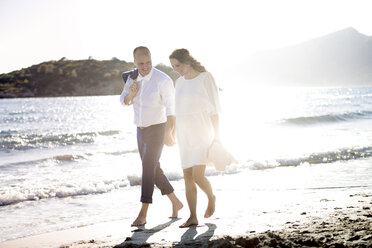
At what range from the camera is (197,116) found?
4.10 metres

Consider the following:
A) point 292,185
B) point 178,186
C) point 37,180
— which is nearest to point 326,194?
point 292,185

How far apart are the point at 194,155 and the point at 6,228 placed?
2.78m

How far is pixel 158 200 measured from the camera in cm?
643

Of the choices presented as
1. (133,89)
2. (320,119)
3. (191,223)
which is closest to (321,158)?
(191,223)

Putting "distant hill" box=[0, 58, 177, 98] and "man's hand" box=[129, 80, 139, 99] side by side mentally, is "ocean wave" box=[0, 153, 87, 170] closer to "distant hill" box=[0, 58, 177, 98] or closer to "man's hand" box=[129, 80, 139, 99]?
"man's hand" box=[129, 80, 139, 99]

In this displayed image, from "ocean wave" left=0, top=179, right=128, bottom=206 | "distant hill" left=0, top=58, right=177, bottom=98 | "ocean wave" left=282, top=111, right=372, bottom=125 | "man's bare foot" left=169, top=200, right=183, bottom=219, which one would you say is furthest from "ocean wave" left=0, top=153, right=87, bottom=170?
"distant hill" left=0, top=58, right=177, bottom=98

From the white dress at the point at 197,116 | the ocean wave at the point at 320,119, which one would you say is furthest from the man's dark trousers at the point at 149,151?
the ocean wave at the point at 320,119

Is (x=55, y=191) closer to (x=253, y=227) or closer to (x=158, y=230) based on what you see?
(x=158, y=230)

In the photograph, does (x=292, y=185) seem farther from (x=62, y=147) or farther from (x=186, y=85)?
(x=62, y=147)

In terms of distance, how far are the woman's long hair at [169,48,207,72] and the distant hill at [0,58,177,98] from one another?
4697 inches

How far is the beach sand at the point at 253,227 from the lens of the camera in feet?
10.6

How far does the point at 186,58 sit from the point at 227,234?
70.5 inches

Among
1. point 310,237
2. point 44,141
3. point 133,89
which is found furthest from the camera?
point 44,141

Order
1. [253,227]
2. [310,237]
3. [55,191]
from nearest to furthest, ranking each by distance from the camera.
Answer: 1. [310,237]
2. [253,227]
3. [55,191]
